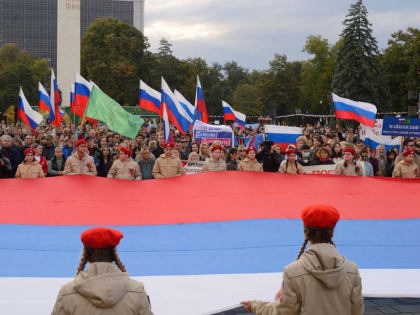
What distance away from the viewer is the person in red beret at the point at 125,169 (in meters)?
10.4

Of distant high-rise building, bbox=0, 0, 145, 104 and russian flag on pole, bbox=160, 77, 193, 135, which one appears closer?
russian flag on pole, bbox=160, 77, 193, 135

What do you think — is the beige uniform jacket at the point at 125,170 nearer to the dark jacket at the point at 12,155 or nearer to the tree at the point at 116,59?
the dark jacket at the point at 12,155

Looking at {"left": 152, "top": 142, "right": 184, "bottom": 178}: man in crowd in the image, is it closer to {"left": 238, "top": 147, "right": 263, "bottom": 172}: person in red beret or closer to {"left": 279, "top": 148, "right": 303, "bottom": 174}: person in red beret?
{"left": 238, "top": 147, "right": 263, "bottom": 172}: person in red beret

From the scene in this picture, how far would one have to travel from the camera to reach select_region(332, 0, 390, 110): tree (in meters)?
56.8

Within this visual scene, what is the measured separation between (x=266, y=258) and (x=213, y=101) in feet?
290

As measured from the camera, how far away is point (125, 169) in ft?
34.1

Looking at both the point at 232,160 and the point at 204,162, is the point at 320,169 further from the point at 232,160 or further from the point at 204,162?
the point at 204,162

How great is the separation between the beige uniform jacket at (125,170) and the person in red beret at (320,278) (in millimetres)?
7002

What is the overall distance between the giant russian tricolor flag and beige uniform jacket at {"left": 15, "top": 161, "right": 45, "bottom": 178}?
0.63 meters

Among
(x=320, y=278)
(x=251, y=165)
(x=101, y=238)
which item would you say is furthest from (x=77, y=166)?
(x=320, y=278)

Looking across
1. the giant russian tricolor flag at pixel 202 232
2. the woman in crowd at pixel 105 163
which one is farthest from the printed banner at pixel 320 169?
the woman in crowd at pixel 105 163

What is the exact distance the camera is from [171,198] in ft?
30.6

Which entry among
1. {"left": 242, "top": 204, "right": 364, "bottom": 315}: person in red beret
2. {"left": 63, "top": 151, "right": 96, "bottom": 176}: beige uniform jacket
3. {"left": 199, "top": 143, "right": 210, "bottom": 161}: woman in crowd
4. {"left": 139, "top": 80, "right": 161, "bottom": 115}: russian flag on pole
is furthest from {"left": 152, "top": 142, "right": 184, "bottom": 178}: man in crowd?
{"left": 139, "top": 80, "right": 161, "bottom": 115}: russian flag on pole

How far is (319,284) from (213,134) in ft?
40.8
